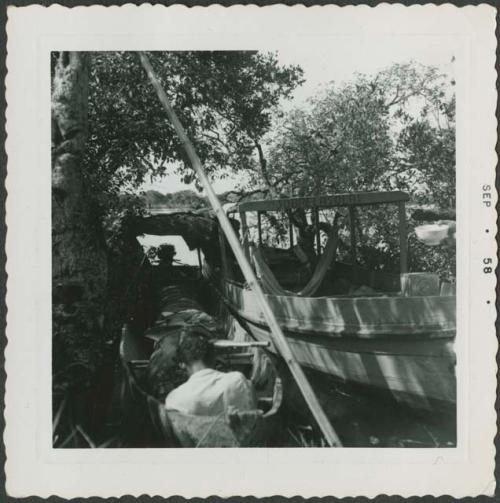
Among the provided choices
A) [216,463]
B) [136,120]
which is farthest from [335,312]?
[136,120]

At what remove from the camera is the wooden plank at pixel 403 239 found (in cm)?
389

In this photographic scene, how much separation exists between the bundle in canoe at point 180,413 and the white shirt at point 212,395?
0.05 metres

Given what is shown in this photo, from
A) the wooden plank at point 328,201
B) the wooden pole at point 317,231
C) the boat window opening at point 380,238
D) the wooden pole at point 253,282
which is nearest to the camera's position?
the wooden pole at point 253,282

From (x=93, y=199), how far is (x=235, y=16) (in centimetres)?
167

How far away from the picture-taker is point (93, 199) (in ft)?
12.8

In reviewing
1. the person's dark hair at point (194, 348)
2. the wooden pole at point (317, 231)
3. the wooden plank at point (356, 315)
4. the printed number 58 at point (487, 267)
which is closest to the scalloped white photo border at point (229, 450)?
the printed number 58 at point (487, 267)

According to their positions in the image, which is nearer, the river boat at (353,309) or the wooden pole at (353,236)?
the river boat at (353,309)

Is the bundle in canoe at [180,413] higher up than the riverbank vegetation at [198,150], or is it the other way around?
the riverbank vegetation at [198,150]

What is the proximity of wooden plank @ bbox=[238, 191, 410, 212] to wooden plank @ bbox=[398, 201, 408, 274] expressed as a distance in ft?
0.26

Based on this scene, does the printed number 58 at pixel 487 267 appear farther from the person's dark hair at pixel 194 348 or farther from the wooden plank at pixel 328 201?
the person's dark hair at pixel 194 348

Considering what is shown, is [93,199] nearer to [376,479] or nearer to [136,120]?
[136,120]

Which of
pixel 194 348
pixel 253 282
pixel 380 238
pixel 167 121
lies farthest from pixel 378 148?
pixel 194 348

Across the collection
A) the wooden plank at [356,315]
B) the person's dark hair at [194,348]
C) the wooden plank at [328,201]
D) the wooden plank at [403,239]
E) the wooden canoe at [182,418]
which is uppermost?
the wooden plank at [328,201]

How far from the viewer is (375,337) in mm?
3934
